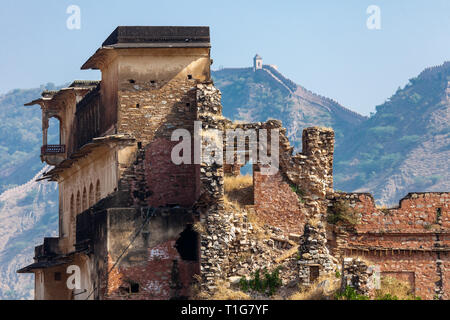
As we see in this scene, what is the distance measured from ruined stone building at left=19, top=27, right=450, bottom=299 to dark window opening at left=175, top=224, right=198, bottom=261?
0.04m

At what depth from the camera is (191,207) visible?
137 ft

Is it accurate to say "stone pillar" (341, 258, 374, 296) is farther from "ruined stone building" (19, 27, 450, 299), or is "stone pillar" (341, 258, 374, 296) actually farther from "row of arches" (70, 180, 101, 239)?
"row of arches" (70, 180, 101, 239)

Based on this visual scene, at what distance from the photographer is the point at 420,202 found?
144ft

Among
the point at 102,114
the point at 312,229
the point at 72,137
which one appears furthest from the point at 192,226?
the point at 72,137

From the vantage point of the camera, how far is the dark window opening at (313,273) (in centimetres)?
3812

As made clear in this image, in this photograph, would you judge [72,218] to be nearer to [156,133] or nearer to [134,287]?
[156,133]

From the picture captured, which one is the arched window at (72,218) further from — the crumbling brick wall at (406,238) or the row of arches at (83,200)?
the crumbling brick wall at (406,238)

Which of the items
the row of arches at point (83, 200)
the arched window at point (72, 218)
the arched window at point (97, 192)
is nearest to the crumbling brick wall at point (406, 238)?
the arched window at point (97, 192)

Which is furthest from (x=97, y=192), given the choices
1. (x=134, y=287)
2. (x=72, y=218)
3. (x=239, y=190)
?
(x=134, y=287)

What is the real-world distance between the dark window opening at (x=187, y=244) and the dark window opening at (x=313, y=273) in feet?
15.7

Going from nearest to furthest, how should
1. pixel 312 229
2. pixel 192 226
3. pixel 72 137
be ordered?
1. pixel 312 229
2. pixel 192 226
3. pixel 72 137

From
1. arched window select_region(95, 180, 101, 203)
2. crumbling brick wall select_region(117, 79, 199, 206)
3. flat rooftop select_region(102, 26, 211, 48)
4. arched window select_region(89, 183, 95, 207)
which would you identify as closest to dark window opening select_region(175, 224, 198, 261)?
crumbling brick wall select_region(117, 79, 199, 206)

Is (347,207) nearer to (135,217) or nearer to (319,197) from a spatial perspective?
(319,197)
